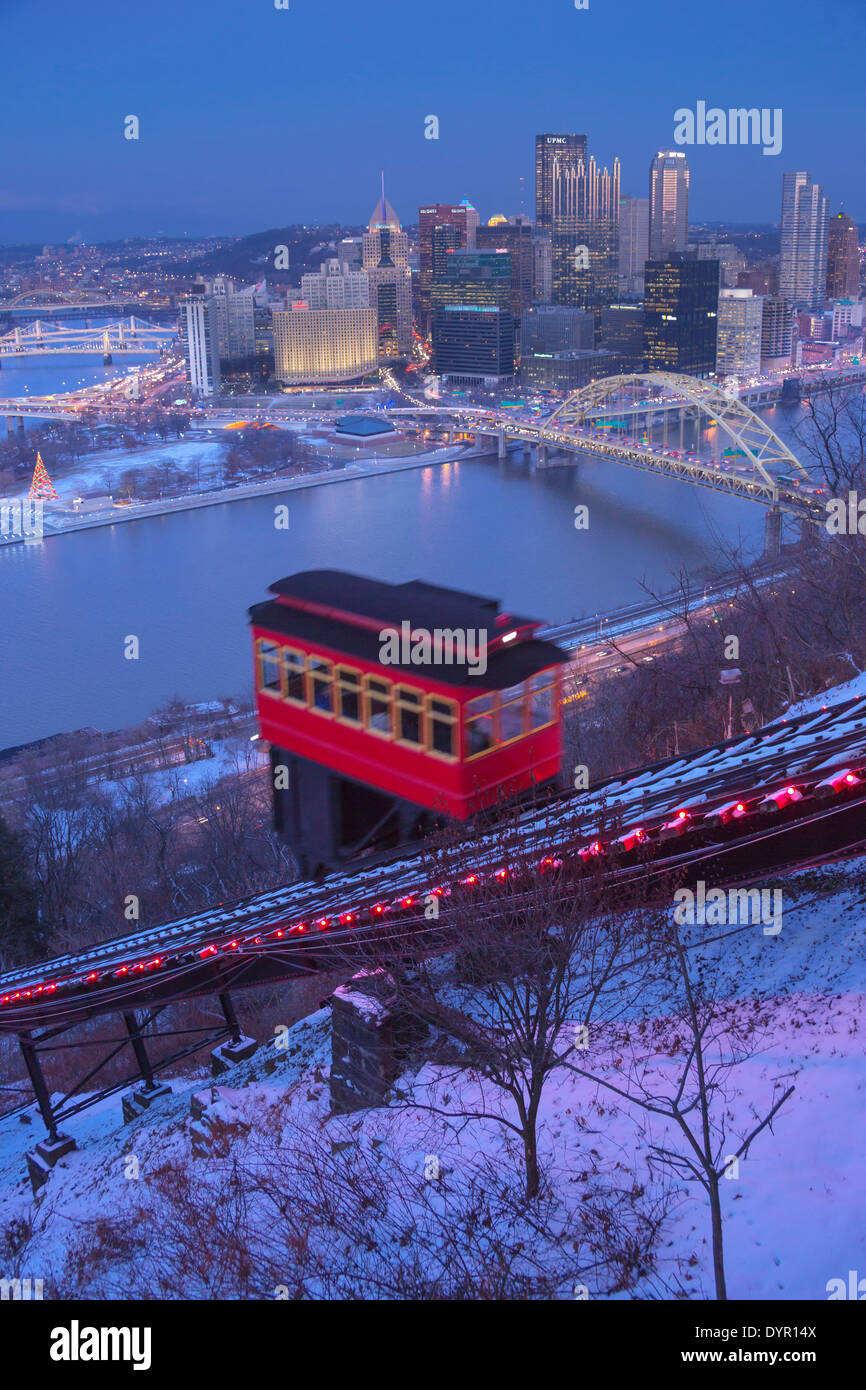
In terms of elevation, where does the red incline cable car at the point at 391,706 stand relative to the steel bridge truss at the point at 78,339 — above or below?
below

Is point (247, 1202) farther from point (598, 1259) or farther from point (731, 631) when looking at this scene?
point (731, 631)

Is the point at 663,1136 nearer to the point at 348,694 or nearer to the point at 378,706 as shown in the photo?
the point at 378,706

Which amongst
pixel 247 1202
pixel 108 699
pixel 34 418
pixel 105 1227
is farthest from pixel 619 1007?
pixel 34 418

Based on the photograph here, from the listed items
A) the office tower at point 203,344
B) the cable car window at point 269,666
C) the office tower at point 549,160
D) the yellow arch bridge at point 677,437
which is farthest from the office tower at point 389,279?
the cable car window at point 269,666

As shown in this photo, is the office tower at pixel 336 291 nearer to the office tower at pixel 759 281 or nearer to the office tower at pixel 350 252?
the office tower at pixel 350 252
